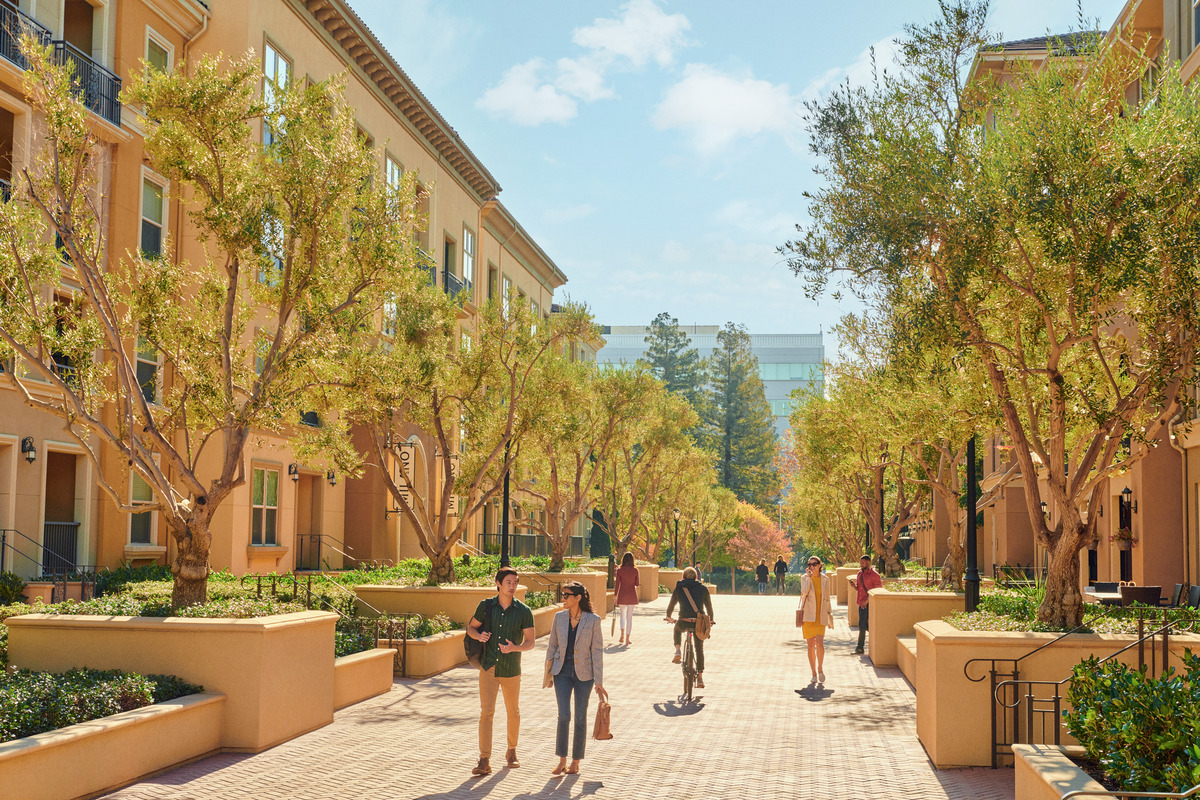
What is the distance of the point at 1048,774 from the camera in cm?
690

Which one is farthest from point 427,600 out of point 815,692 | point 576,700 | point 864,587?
point 576,700

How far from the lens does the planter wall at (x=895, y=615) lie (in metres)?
18.6

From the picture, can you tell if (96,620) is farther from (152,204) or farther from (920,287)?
(152,204)

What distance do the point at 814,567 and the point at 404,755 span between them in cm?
817

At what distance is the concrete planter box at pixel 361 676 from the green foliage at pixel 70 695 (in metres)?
2.94

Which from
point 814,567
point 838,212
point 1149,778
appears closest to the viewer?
point 1149,778

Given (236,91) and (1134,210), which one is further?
(236,91)

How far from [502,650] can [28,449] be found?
14798mm

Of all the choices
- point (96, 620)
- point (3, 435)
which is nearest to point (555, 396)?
point (3, 435)

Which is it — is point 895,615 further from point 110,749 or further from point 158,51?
point 158,51

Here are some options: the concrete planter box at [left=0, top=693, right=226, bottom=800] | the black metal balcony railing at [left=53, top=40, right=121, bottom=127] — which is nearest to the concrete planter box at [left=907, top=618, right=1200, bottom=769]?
the concrete planter box at [left=0, top=693, right=226, bottom=800]

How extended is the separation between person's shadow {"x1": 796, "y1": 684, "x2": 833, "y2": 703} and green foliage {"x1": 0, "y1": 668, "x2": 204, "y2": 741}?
8.38 metres

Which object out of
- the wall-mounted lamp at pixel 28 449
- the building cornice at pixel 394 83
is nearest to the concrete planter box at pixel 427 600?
the wall-mounted lamp at pixel 28 449

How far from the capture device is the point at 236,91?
43.4 feet
